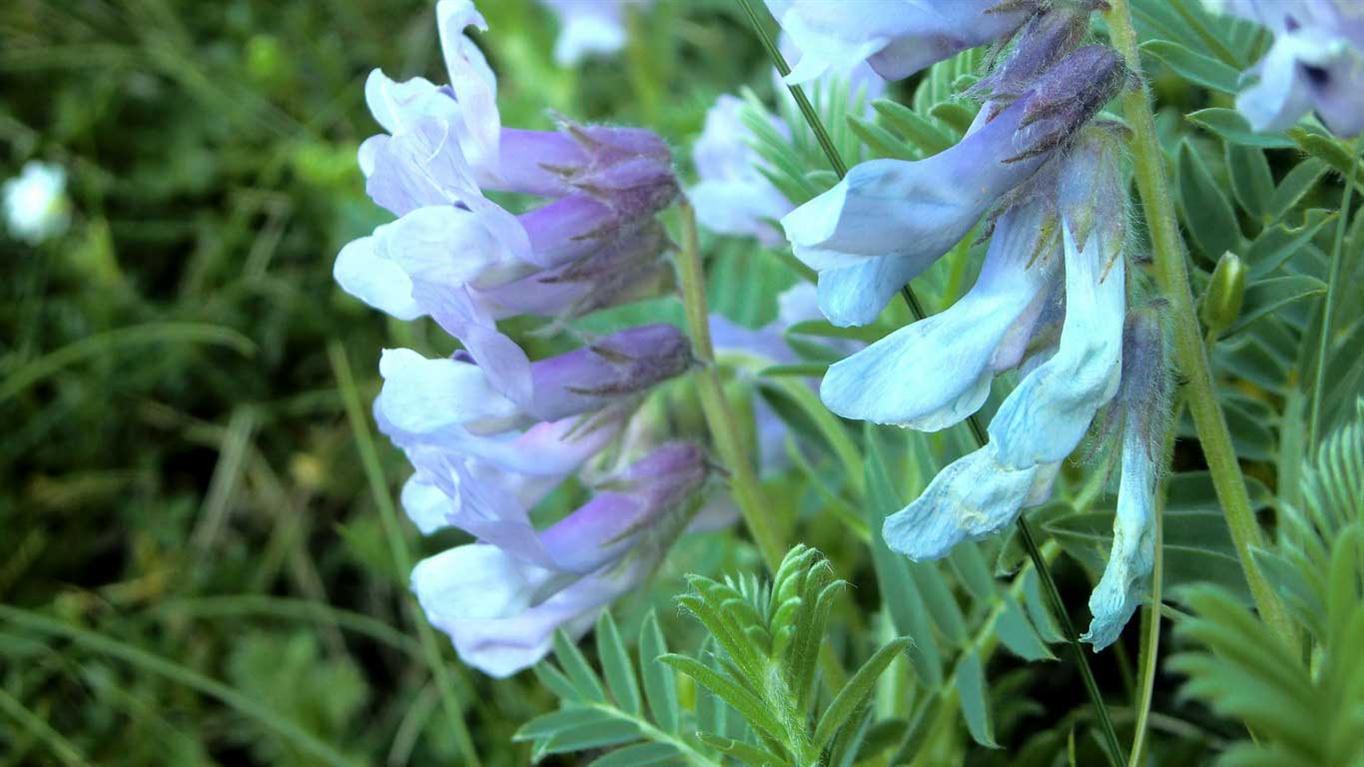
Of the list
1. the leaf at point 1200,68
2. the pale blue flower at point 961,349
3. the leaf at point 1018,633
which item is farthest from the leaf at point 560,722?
the leaf at point 1200,68

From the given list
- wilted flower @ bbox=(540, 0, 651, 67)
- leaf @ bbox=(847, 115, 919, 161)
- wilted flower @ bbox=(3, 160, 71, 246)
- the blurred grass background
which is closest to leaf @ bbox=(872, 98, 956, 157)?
leaf @ bbox=(847, 115, 919, 161)

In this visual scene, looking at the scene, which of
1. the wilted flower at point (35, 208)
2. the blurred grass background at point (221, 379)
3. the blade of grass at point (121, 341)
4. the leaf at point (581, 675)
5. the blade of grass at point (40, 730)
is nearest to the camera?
the leaf at point (581, 675)

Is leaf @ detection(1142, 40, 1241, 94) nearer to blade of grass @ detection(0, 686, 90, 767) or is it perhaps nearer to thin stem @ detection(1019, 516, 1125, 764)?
thin stem @ detection(1019, 516, 1125, 764)

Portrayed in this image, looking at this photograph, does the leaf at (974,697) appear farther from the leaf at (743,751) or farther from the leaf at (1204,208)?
the leaf at (1204,208)

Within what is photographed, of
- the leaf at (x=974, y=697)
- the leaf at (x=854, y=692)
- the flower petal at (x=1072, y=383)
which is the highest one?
→ the flower petal at (x=1072, y=383)

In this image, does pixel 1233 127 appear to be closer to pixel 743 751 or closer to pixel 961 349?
pixel 961 349

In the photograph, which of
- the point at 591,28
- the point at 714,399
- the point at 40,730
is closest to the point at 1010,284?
the point at 714,399

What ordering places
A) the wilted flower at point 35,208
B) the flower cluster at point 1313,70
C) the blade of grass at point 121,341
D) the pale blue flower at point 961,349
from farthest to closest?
the wilted flower at point 35,208 → the blade of grass at point 121,341 → the pale blue flower at point 961,349 → the flower cluster at point 1313,70
